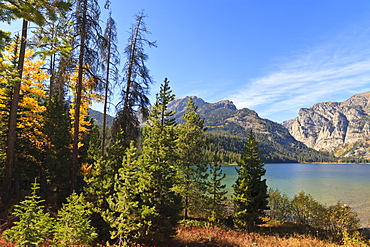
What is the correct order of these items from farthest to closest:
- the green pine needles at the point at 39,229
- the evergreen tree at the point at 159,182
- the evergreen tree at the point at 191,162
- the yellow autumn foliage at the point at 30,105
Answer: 1. the evergreen tree at the point at 191,162
2. the yellow autumn foliage at the point at 30,105
3. the evergreen tree at the point at 159,182
4. the green pine needles at the point at 39,229

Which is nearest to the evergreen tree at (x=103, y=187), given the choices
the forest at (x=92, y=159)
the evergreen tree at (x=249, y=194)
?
the forest at (x=92, y=159)

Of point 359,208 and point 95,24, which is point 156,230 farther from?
point 359,208

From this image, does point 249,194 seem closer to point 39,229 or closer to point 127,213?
point 127,213

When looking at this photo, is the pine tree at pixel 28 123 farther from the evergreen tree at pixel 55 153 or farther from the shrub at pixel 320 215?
the shrub at pixel 320 215

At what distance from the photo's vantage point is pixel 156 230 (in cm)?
968

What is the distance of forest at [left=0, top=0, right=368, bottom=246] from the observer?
687 cm

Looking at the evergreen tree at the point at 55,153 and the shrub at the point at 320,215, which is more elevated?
the evergreen tree at the point at 55,153

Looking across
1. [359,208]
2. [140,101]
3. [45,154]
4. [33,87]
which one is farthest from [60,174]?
[359,208]

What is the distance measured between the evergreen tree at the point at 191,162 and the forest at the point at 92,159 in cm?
11

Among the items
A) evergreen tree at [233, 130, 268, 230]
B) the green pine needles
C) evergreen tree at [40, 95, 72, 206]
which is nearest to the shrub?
evergreen tree at [233, 130, 268, 230]

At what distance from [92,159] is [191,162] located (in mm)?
9152

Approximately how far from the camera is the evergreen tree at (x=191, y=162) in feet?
62.8

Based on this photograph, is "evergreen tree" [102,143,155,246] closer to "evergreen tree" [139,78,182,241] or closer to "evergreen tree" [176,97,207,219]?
"evergreen tree" [139,78,182,241]

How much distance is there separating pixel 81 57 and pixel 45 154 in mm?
11494
